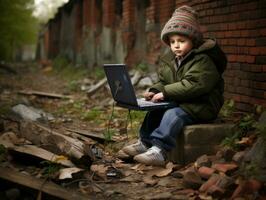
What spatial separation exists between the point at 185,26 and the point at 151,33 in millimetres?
5880

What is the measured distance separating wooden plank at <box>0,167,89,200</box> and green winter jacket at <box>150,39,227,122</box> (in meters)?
1.41

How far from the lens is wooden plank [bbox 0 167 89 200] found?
3.57 meters

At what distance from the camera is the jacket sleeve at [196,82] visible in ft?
14.0

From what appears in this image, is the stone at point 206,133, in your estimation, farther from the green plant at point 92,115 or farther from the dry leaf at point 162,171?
the green plant at point 92,115

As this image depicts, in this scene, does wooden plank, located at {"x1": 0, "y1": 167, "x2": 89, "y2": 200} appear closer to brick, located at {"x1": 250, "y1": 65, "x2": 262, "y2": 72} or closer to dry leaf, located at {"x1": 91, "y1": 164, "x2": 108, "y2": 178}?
dry leaf, located at {"x1": 91, "y1": 164, "x2": 108, "y2": 178}

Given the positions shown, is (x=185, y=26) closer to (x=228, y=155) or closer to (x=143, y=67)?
(x=228, y=155)

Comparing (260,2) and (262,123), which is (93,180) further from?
(260,2)

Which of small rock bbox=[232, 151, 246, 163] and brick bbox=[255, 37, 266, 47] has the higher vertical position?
brick bbox=[255, 37, 266, 47]

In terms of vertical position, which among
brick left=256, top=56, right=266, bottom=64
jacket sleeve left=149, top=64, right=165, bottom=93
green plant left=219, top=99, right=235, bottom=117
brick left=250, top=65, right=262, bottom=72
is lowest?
green plant left=219, top=99, right=235, bottom=117

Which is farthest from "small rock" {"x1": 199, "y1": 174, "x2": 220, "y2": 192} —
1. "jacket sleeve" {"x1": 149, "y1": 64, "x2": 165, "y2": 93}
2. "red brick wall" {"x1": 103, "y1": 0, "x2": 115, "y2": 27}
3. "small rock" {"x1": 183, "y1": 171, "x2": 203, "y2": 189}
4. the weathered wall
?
"red brick wall" {"x1": 103, "y1": 0, "x2": 115, "y2": 27}

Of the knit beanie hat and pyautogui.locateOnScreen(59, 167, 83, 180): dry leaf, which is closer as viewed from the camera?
pyautogui.locateOnScreen(59, 167, 83, 180): dry leaf

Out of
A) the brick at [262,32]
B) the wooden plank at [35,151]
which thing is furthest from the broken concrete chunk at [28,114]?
the brick at [262,32]

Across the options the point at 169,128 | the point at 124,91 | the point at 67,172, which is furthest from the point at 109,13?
the point at 67,172

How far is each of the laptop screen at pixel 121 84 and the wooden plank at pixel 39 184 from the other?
3.74 feet
